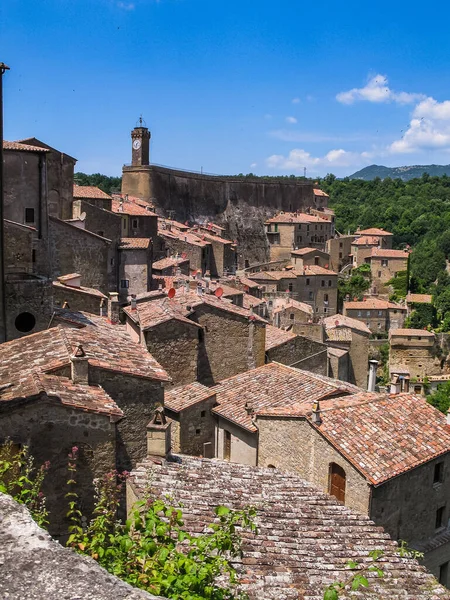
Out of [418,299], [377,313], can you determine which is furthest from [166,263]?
[418,299]

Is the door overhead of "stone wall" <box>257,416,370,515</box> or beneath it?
beneath

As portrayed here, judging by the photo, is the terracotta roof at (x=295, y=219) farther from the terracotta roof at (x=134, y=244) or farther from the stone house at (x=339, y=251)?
the terracotta roof at (x=134, y=244)

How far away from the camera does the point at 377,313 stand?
67.6 metres

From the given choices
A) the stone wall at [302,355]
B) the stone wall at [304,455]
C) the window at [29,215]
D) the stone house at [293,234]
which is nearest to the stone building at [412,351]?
the stone house at [293,234]

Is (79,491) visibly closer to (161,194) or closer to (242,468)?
(242,468)

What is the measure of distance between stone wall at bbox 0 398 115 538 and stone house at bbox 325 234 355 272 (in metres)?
74.4

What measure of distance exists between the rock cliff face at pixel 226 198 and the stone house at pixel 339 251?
875cm

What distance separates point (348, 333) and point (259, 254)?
4189 centimetres

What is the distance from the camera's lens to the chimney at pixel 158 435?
10.4 meters

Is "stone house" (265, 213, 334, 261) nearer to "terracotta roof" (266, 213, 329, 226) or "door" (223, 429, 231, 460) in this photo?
"terracotta roof" (266, 213, 329, 226)

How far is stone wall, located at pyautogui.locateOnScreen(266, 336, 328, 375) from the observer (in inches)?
916

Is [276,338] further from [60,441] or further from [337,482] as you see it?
[60,441]

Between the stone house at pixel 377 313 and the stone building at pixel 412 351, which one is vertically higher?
the stone house at pixel 377 313

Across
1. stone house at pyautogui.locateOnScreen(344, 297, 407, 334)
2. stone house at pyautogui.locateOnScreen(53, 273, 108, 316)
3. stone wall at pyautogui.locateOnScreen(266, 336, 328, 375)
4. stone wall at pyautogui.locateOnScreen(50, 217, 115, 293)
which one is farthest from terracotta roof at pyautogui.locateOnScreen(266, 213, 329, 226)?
stone house at pyautogui.locateOnScreen(53, 273, 108, 316)
